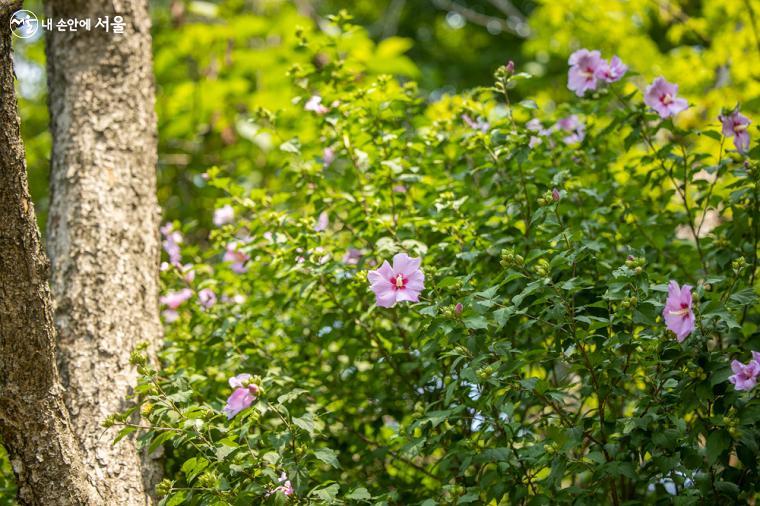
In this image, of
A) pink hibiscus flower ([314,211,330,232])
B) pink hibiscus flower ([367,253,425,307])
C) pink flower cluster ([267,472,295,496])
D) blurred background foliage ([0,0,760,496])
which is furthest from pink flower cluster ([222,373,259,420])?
blurred background foliage ([0,0,760,496])

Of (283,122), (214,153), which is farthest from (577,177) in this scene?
(214,153)

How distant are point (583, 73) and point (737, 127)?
43cm

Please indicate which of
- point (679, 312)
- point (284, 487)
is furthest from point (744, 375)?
point (284, 487)

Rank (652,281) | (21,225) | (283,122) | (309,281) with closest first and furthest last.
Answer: (21,225)
(652,281)
(309,281)
(283,122)

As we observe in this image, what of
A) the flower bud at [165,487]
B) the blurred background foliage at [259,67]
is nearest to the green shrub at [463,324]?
the flower bud at [165,487]

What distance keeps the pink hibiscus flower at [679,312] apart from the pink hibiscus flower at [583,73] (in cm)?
85

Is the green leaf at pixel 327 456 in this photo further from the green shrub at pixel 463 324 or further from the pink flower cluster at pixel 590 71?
the pink flower cluster at pixel 590 71

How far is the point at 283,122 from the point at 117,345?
0.97 meters

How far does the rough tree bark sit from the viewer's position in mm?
1623

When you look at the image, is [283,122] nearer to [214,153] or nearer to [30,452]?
[30,452]

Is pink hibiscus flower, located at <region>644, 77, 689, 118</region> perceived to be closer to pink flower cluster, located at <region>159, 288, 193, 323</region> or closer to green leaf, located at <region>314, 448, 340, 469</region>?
green leaf, located at <region>314, 448, 340, 469</region>

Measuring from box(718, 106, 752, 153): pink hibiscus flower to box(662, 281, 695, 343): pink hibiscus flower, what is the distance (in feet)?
2.55

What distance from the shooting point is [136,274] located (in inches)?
94.5

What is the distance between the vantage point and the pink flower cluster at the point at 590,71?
222 centimetres
